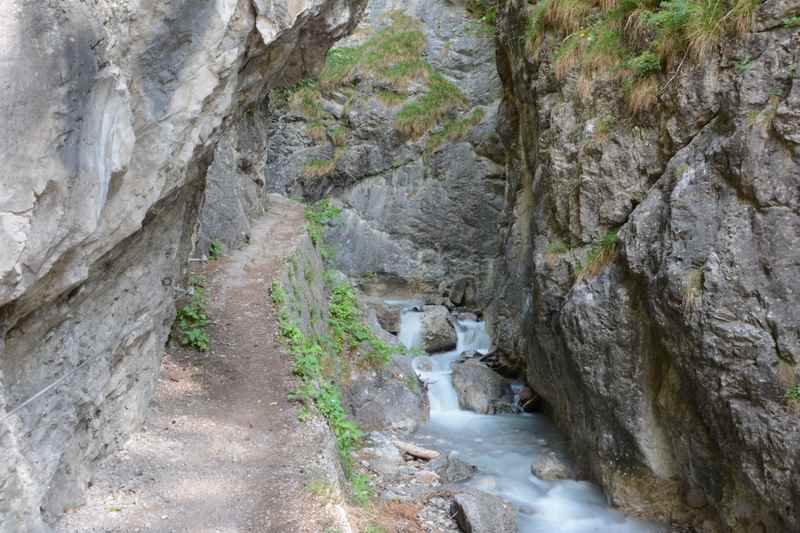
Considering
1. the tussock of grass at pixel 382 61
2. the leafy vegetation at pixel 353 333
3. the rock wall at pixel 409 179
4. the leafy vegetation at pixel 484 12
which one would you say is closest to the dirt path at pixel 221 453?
the leafy vegetation at pixel 353 333

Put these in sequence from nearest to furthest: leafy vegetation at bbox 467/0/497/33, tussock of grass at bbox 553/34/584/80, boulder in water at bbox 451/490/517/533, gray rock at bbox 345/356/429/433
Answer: boulder in water at bbox 451/490/517/533, tussock of grass at bbox 553/34/584/80, gray rock at bbox 345/356/429/433, leafy vegetation at bbox 467/0/497/33

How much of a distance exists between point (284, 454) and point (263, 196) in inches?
465

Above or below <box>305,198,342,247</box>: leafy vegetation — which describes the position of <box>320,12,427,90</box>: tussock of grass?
above

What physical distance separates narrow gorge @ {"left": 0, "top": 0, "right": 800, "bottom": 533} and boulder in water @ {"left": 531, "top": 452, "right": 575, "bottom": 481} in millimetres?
41

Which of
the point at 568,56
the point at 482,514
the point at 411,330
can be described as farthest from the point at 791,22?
the point at 411,330

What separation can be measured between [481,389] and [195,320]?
21.5 ft

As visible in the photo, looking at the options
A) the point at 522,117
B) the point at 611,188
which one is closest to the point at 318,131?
the point at 522,117

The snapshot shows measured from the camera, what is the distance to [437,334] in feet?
53.9

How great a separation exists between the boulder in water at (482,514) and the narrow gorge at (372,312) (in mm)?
42

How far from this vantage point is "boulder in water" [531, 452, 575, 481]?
1012 cm

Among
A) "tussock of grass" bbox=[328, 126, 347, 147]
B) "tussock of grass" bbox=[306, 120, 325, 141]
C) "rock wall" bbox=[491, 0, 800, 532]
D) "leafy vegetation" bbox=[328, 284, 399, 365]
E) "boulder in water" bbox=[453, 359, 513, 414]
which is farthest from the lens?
"tussock of grass" bbox=[306, 120, 325, 141]

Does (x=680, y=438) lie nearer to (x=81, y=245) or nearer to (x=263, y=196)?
(x=81, y=245)

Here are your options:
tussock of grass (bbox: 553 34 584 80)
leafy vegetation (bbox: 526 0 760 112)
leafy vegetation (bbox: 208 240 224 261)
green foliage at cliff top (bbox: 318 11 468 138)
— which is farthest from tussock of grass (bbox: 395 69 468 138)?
tussock of grass (bbox: 553 34 584 80)

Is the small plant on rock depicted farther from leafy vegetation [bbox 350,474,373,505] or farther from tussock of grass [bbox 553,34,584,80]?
tussock of grass [bbox 553,34,584,80]
